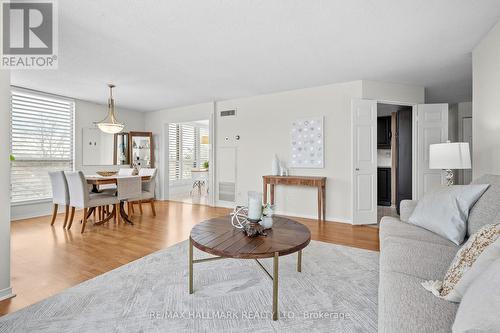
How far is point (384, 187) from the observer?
589 cm

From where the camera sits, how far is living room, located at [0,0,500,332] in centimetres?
162

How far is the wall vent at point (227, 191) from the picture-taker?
5446 mm

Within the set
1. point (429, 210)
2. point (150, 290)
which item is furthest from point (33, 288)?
point (429, 210)

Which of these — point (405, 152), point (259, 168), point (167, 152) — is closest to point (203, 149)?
point (167, 152)

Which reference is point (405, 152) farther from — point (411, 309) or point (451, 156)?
point (411, 309)

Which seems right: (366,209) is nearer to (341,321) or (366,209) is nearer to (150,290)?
(341,321)

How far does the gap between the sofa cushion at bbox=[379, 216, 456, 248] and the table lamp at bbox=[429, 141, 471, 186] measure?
1.14 metres

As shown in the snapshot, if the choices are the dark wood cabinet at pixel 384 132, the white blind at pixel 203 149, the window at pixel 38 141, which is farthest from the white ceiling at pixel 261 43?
the white blind at pixel 203 149

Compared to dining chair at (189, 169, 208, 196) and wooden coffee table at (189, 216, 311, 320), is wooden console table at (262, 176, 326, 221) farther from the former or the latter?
dining chair at (189, 169, 208, 196)

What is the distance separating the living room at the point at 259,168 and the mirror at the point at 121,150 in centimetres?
18

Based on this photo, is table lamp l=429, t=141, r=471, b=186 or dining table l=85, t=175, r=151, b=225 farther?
dining table l=85, t=175, r=151, b=225

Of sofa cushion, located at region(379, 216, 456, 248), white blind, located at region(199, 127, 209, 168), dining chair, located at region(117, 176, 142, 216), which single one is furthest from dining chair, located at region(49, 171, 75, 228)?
white blind, located at region(199, 127, 209, 168)

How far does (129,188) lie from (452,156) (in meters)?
4.46

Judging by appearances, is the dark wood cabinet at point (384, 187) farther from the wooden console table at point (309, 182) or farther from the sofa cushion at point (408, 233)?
the sofa cushion at point (408, 233)
